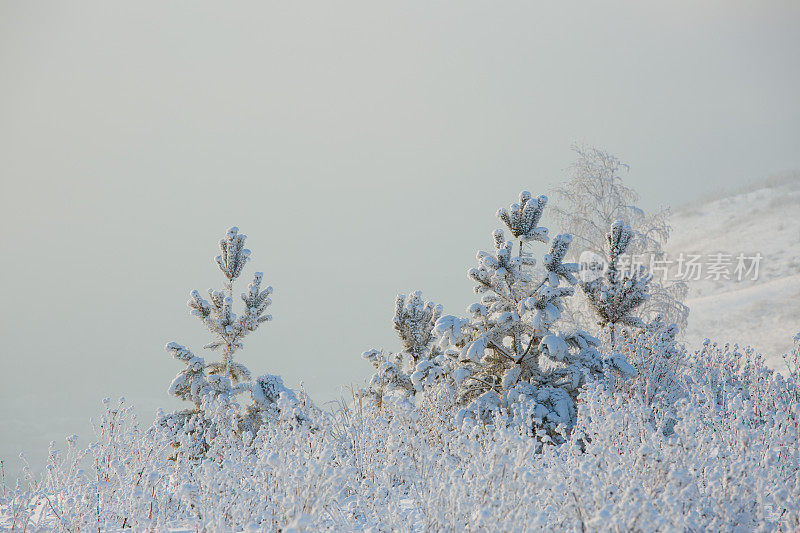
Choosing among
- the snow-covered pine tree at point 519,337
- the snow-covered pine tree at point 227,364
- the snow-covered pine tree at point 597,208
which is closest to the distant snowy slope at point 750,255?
the snow-covered pine tree at point 597,208

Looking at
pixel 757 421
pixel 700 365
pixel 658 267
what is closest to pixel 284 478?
pixel 757 421

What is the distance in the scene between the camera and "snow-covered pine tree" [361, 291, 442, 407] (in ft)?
30.0

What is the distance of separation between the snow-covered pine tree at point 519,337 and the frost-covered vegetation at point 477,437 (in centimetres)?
3

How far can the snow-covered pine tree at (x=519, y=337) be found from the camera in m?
7.50

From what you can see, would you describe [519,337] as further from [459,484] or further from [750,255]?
[750,255]

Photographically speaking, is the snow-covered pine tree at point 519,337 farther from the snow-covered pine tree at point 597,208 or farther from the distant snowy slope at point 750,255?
the distant snowy slope at point 750,255

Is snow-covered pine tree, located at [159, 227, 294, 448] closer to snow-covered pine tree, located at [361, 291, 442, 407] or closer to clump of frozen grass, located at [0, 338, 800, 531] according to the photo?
snow-covered pine tree, located at [361, 291, 442, 407]

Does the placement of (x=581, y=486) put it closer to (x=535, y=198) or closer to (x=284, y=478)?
(x=284, y=478)

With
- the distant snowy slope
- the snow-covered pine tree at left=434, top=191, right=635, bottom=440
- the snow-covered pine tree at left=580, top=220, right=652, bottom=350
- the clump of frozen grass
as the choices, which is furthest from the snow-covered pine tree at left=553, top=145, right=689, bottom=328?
the clump of frozen grass

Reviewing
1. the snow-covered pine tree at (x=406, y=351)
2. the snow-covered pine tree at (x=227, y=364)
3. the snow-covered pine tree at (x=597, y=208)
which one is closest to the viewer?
the snow-covered pine tree at (x=227, y=364)

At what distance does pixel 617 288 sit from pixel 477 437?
12.7ft

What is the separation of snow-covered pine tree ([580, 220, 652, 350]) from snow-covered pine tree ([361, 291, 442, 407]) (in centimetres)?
253

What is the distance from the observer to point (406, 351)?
31.6 feet

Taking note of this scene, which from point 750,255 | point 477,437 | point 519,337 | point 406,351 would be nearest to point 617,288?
point 519,337
